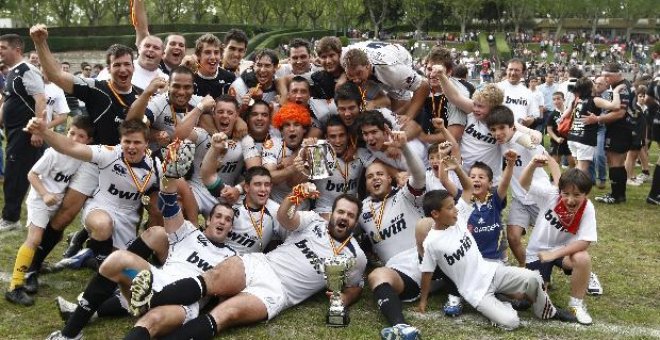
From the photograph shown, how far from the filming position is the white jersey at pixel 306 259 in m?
5.34

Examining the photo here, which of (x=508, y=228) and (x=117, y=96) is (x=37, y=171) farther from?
(x=508, y=228)

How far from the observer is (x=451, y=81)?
6.38 metres

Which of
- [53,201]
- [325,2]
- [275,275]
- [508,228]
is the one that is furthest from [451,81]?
[325,2]

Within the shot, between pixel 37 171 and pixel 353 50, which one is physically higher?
pixel 353 50

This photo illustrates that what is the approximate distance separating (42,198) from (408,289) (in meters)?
3.33

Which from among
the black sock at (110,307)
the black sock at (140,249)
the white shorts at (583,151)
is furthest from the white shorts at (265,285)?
the white shorts at (583,151)

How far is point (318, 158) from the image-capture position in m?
5.61

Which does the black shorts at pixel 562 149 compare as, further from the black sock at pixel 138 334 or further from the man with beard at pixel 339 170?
the black sock at pixel 138 334

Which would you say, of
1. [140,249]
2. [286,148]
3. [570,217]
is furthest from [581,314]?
[140,249]

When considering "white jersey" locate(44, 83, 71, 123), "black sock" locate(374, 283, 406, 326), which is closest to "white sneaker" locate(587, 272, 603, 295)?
"black sock" locate(374, 283, 406, 326)

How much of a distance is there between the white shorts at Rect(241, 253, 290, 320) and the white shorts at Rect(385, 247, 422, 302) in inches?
41.1

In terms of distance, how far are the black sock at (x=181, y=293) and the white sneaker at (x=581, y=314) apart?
9.84 ft

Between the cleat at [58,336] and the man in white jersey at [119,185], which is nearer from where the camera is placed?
the cleat at [58,336]

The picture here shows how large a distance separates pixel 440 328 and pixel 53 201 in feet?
11.4
